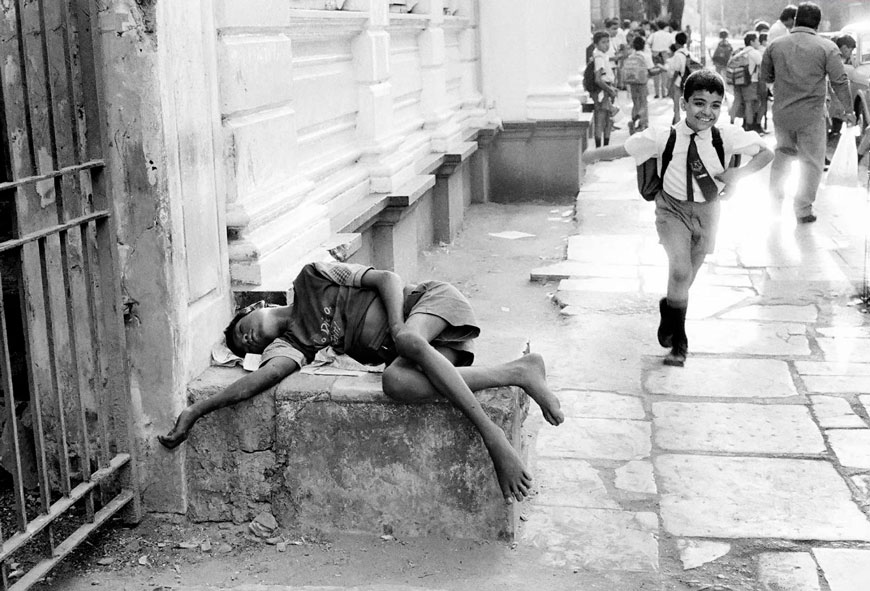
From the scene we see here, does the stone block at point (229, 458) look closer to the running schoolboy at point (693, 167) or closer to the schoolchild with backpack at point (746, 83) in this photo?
the running schoolboy at point (693, 167)

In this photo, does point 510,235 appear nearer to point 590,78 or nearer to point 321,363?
point 590,78

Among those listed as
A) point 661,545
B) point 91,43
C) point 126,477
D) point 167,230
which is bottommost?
point 661,545

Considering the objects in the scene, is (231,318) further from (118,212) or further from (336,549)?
(336,549)

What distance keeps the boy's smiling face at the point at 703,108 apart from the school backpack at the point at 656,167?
0.35 feet

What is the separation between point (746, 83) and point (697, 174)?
11414mm

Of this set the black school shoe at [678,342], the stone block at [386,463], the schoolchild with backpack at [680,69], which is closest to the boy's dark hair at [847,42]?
the schoolchild with backpack at [680,69]

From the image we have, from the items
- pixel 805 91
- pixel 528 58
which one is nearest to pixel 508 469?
pixel 805 91

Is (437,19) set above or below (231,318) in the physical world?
above

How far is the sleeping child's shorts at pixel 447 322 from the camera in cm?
419

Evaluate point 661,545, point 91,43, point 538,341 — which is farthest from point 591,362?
point 91,43

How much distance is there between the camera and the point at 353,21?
7363mm

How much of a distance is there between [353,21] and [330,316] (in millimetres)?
3588

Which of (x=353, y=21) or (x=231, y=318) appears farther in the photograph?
(x=353, y=21)

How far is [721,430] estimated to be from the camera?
5.13 metres
